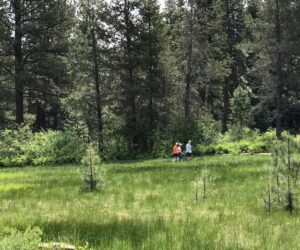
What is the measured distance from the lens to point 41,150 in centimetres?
3419

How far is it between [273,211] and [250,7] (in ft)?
193

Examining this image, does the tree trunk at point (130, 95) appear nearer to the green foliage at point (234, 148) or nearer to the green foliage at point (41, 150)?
the green foliage at point (41, 150)

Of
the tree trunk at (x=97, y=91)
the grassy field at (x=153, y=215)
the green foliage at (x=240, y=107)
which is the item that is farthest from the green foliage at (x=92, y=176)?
the green foliage at (x=240, y=107)

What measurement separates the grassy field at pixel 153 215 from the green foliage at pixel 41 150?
15.7 metres

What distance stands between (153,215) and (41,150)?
2540 centimetres

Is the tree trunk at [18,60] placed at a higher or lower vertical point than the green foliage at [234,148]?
higher

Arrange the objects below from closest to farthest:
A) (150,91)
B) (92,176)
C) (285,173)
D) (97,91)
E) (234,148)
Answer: (285,173), (92,176), (234,148), (97,91), (150,91)

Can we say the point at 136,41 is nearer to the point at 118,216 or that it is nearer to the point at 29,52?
the point at 29,52

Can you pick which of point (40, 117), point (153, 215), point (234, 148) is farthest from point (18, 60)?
point (153, 215)

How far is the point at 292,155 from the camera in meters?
10.8

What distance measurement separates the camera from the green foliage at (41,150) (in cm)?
3300

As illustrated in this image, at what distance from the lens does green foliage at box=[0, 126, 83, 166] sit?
33.0 metres

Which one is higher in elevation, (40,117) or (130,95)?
(130,95)

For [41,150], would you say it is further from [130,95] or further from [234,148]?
[234,148]
